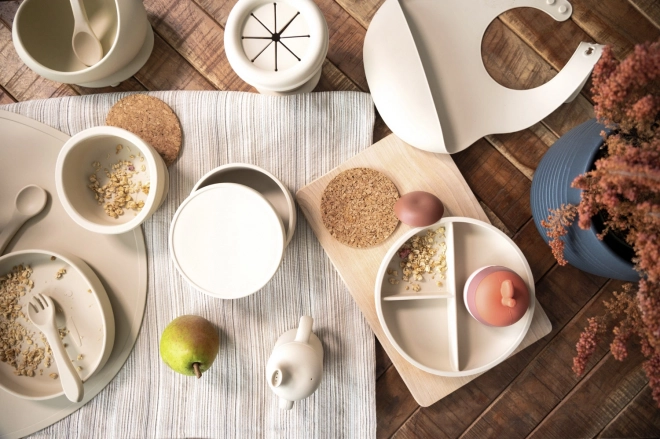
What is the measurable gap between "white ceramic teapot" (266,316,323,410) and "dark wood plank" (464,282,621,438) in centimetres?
41

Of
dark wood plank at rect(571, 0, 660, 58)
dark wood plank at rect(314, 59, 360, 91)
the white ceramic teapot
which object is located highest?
dark wood plank at rect(571, 0, 660, 58)

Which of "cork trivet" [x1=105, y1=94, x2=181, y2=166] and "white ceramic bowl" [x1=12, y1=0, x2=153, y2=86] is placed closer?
"white ceramic bowl" [x1=12, y1=0, x2=153, y2=86]

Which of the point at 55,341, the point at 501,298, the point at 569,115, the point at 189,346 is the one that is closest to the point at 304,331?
the point at 189,346

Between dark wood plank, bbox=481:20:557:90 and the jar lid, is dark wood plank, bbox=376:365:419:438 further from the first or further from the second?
dark wood plank, bbox=481:20:557:90

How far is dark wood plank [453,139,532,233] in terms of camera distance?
96 centimetres

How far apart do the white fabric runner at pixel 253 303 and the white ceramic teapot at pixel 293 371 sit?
13 cm

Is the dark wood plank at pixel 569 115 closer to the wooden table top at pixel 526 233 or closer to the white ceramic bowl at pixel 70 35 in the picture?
the wooden table top at pixel 526 233

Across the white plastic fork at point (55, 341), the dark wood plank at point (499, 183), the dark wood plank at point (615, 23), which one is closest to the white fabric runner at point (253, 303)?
the white plastic fork at point (55, 341)

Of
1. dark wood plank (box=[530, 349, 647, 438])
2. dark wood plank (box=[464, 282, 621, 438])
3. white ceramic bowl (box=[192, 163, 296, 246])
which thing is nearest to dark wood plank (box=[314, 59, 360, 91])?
white ceramic bowl (box=[192, 163, 296, 246])

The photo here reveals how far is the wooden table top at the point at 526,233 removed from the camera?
0.95 meters

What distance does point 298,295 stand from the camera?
0.96 m

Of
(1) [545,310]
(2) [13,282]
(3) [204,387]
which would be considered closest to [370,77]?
(1) [545,310]

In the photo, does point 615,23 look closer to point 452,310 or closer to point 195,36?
point 452,310

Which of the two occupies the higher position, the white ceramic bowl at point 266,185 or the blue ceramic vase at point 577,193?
the blue ceramic vase at point 577,193
